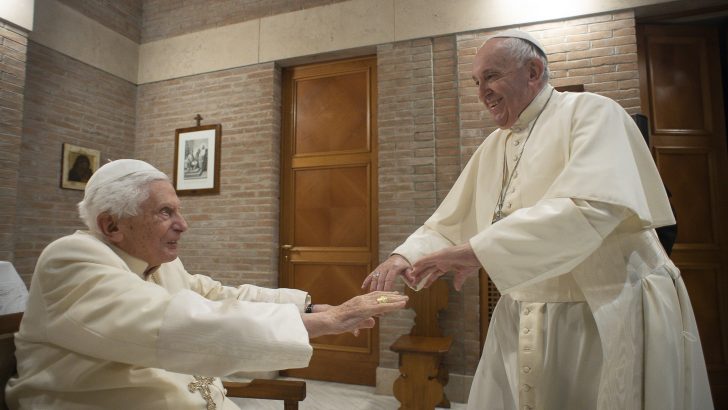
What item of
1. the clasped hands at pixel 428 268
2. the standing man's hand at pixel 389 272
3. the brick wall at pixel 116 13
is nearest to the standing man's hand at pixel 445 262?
the clasped hands at pixel 428 268

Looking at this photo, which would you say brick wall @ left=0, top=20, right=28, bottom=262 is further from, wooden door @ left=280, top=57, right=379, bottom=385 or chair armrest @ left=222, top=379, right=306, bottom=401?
chair armrest @ left=222, top=379, right=306, bottom=401

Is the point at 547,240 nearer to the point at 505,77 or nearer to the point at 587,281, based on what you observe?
the point at 587,281

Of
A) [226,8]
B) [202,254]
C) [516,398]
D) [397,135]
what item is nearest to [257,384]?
[516,398]

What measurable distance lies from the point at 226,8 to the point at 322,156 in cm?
242

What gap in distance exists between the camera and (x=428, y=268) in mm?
1556

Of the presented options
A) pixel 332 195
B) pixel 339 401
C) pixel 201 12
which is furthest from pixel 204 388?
pixel 201 12

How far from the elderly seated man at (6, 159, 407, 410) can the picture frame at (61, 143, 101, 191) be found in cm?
458

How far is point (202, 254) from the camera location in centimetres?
571

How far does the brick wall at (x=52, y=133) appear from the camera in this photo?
502cm

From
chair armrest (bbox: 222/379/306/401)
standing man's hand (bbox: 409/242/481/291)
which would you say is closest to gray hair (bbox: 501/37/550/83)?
standing man's hand (bbox: 409/242/481/291)

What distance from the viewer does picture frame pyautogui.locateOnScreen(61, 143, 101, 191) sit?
5391 millimetres

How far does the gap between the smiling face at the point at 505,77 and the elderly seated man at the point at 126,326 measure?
2.92 feet

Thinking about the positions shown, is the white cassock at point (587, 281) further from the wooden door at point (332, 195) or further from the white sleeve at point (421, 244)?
the wooden door at point (332, 195)

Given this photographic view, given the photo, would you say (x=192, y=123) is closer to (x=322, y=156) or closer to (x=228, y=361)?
(x=322, y=156)
